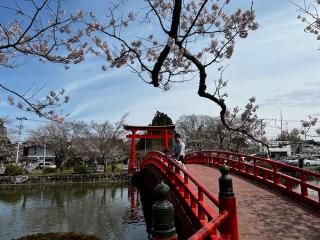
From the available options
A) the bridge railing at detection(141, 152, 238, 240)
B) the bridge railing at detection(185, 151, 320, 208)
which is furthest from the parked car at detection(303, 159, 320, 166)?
the bridge railing at detection(141, 152, 238, 240)

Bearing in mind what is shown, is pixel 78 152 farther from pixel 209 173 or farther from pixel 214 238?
pixel 214 238

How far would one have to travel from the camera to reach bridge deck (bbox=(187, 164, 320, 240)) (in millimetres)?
6953

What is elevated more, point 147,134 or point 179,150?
point 147,134

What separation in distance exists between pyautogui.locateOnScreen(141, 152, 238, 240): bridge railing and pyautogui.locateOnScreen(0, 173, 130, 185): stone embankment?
28.1 meters

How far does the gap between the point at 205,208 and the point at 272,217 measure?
1628 millimetres

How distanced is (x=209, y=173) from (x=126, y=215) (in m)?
8.72

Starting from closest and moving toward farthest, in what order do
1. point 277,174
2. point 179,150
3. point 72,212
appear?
1. point 277,174
2. point 179,150
3. point 72,212

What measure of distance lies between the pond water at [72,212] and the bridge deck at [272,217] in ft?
26.3

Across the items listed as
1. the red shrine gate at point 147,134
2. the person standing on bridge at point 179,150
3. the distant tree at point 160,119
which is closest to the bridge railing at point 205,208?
the person standing on bridge at point 179,150

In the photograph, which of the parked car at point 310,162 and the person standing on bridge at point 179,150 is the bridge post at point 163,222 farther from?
the parked car at point 310,162

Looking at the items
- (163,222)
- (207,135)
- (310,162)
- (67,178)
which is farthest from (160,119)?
(163,222)

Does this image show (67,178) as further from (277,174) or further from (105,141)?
(277,174)

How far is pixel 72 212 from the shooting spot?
23344 mm

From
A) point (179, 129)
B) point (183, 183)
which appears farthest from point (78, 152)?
point (183, 183)
